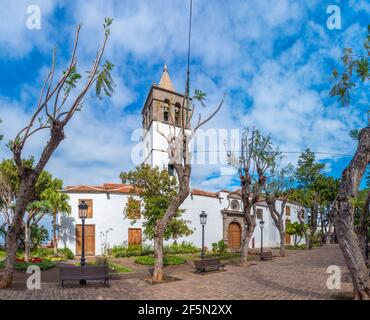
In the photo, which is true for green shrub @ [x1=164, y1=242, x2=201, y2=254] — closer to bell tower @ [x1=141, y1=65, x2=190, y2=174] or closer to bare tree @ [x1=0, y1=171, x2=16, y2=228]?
bell tower @ [x1=141, y1=65, x2=190, y2=174]

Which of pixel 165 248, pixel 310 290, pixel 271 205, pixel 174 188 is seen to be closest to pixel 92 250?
pixel 165 248

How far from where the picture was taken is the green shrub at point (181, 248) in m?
23.8

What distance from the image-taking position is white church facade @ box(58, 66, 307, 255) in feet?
77.0

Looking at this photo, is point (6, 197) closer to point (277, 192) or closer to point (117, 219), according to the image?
point (117, 219)

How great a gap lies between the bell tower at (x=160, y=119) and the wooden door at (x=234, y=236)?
884 centimetres

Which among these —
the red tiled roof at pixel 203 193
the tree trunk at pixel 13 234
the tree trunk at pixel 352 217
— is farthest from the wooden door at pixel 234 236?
the tree trunk at pixel 13 234

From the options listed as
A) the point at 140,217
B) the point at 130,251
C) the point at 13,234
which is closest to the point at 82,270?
the point at 13,234

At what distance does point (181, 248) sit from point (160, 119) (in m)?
13.3

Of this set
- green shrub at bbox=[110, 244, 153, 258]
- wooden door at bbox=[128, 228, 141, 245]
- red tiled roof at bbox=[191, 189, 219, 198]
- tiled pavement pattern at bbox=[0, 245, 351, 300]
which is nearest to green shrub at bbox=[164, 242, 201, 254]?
green shrub at bbox=[110, 244, 153, 258]

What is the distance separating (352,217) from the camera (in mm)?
7406

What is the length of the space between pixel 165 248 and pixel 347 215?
60.3 feet

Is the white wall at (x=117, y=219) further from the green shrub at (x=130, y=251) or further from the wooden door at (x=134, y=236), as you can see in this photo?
the green shrub at (x=130, y=251)
